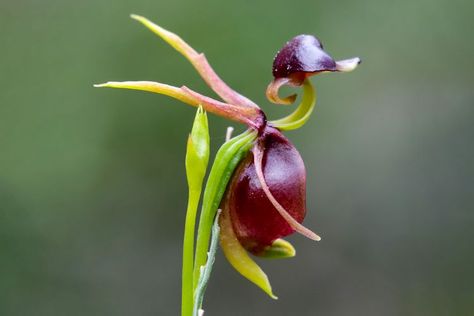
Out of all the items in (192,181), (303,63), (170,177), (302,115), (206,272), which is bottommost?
(170,177)

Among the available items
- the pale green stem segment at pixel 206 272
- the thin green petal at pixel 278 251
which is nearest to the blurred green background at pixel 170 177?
the thin green petal at pixel 278 251

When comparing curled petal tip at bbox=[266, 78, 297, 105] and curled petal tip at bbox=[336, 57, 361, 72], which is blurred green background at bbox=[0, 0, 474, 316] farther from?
curled petal tip at bbox=[336, 57, 361, 72]

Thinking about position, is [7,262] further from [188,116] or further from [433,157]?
Answer: [433,157]

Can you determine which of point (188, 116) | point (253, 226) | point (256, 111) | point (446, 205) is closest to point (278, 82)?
point (256, 111)

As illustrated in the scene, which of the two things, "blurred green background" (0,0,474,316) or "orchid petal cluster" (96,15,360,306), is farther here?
"blurred green background" (0,0,474,316)

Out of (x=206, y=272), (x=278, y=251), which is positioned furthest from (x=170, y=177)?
(x=206, y=272)

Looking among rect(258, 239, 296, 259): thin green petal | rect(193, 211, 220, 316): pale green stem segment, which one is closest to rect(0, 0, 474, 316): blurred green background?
rect(258, 239, 296, 259): thin green petal

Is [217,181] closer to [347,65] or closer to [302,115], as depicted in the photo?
[302,115]
